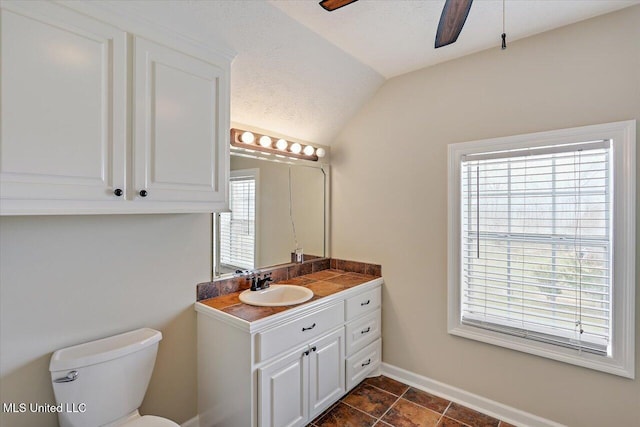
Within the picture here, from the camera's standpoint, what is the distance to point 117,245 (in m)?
1.62

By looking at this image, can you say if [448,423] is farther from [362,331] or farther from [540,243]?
[540,243]

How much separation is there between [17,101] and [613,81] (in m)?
2.78

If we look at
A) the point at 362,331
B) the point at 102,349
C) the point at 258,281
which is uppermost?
the point at 258,281

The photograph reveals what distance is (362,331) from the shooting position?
2.45 meters

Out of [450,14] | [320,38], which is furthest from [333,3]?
[320,38]

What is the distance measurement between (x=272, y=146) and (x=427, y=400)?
225 centimetres

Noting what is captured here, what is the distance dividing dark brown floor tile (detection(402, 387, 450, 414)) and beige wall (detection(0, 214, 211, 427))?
1.54 m

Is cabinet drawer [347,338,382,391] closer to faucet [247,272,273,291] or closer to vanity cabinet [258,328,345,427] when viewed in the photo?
vanity cabinet [258,328,345,427]

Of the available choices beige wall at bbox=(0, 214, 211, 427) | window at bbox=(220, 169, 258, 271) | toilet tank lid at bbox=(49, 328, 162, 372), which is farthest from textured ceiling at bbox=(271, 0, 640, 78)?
toilet tank lid at bbox=(49, 328, 162, 372)

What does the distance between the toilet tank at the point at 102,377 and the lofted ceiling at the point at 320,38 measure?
1485 millimetres

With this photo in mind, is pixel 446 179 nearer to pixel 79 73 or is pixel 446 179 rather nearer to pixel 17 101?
pixel 79 73

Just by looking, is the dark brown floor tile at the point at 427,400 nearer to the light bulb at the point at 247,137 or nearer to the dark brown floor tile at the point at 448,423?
the dark brown floor tile at the point at 448,423

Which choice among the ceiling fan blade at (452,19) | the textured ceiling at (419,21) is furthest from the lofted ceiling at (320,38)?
the ceiling fan blade at (452,19)

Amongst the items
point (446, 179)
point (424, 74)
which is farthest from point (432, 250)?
point (424, 74)
